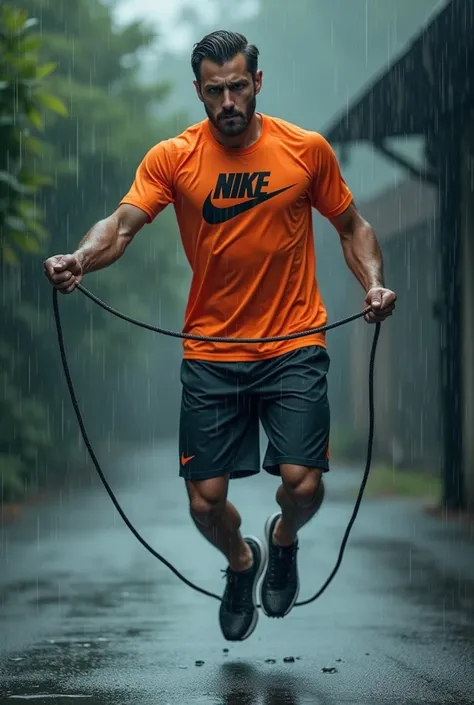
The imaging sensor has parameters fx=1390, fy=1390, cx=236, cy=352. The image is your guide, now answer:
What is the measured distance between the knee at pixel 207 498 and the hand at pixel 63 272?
122 centimetres

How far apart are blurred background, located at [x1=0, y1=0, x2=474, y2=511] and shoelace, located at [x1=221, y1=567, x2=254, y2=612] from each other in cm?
350

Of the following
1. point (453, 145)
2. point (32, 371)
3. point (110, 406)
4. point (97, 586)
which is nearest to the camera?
point (97, 586)

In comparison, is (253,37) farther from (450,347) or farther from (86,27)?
(450,347)

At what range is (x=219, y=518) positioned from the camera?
6023 millimetres

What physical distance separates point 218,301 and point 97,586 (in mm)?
3478

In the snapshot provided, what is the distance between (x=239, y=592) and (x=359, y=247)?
1655 millimetres

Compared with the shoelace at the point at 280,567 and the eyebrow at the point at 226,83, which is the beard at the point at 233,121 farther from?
the shoelace at the point at 280,567

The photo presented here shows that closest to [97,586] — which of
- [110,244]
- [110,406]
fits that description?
[110,244]

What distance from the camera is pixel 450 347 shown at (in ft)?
45.9

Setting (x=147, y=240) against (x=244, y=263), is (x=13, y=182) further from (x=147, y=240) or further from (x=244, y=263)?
(x=147, y=240)

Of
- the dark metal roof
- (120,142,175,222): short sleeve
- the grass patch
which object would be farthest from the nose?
the grass patch


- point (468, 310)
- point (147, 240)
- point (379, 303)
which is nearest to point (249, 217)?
point (379, 303)

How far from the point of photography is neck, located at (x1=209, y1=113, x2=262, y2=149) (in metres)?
5.61

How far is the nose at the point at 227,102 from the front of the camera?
545 centimetres
